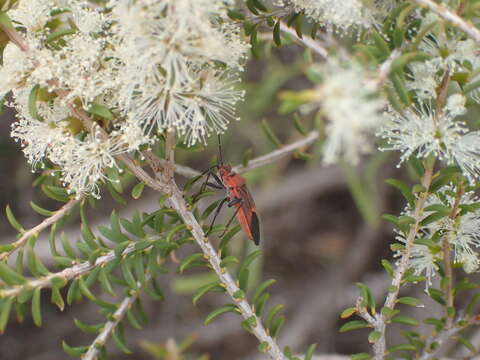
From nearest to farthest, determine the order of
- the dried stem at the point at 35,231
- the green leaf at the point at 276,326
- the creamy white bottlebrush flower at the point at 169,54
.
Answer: the creamy white bottlebrush flower at the point at 169,54 < the dried stem at the point at 35,231 < the green leaf at the point at 276,326

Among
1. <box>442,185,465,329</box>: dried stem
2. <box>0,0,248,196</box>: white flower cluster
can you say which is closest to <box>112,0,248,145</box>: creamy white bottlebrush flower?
<box>0,0,248,196</box>: white flower cluster

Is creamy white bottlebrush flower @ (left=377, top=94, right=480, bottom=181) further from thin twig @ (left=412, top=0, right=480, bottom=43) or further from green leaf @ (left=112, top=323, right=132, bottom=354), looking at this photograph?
green leaf @ (left=112, top=323, right=132, bottom=354)

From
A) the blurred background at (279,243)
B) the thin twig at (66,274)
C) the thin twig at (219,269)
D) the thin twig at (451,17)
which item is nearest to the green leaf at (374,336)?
the thin twig at (219,269)

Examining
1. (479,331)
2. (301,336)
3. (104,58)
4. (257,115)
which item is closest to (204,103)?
(104,58)

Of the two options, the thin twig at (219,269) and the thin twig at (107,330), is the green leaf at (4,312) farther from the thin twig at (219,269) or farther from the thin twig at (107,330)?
the thin twig at (219,269)

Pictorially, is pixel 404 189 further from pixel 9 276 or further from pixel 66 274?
pixel 9 276

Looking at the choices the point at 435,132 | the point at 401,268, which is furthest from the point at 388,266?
the point at 435,132

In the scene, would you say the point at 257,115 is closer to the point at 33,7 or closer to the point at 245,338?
the point at 245,338
